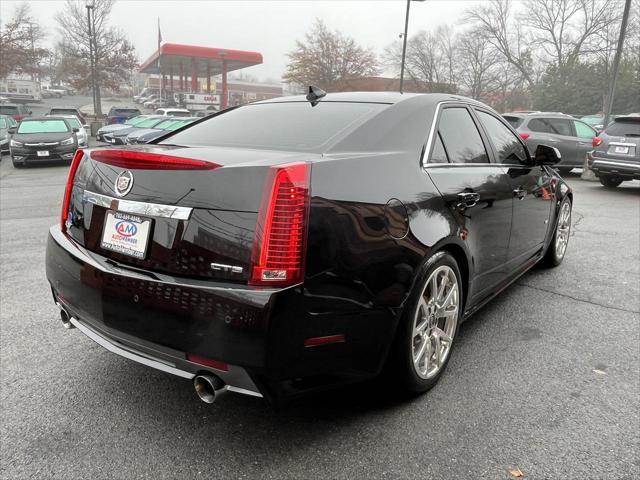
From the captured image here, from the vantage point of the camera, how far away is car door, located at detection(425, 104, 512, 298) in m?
2.88

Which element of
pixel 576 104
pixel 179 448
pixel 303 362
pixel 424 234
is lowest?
pixel 179 448

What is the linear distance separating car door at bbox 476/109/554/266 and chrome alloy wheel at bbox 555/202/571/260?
Answer: 63 cm

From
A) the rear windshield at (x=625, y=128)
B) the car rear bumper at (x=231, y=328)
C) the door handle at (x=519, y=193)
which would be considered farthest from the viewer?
the rear windshield at (x=625, y=128)

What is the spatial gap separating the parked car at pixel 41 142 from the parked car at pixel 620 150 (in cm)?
1416

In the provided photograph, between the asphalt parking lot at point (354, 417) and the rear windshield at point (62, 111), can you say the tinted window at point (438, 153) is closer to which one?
the asphalt parking lot at point (354, 417)

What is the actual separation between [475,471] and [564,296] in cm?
264

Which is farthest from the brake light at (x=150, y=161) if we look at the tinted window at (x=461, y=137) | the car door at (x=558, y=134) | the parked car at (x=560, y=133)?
the car door at (x=558, y=134)

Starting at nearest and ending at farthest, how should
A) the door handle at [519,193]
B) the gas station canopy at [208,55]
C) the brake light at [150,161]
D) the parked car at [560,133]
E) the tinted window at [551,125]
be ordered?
the brake light at [150,161], the door handle at [519,193], the parked car at [560,133], the tinted window at [551,125], the gas station canopy at [208,55]

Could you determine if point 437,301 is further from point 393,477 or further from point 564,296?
point 564,296

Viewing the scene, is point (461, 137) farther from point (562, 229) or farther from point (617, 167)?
point (617, 167)

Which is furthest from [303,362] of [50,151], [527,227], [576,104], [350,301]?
[576,104]

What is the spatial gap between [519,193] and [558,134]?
11.7 meters

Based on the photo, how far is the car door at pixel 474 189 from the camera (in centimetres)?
288

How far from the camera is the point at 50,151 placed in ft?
50.9
